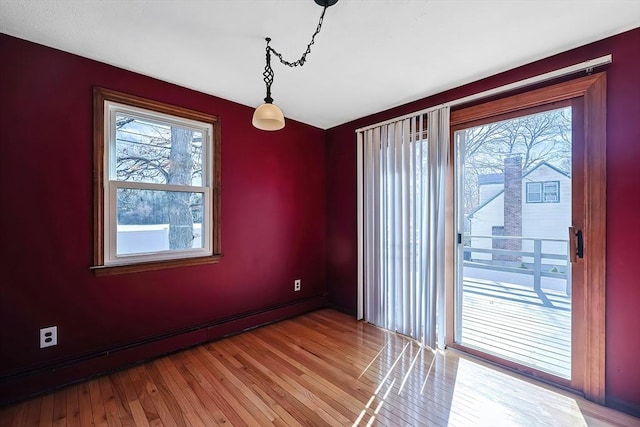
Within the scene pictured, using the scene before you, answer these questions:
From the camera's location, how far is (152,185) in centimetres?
246

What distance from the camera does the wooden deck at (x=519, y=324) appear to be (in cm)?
225

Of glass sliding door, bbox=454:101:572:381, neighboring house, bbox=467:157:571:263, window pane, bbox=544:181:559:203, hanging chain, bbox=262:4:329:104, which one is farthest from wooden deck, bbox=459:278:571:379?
hanging chain, bbox=262:4:329:104

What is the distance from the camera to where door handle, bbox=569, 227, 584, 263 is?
2.00 metres

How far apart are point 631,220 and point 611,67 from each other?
1041 millimetres

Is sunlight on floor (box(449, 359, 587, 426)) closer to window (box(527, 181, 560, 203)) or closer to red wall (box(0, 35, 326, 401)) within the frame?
window (box(527, 181, 560, 203))

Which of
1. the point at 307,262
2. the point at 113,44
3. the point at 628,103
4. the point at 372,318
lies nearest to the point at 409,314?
the point at 372,318

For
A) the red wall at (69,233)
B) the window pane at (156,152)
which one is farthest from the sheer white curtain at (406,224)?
the window pane at (156,152)

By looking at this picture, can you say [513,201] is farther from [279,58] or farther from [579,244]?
[279,58]

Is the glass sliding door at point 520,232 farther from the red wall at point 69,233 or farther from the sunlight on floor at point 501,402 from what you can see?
the red wall at point 69,233

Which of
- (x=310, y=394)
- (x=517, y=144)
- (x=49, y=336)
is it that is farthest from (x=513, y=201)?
(x=49, y=336)

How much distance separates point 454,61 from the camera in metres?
2.18

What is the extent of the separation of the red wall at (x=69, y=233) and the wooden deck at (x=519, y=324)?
252 centimetres

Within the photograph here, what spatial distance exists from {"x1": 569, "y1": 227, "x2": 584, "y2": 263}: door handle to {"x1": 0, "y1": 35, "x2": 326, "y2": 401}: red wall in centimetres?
291

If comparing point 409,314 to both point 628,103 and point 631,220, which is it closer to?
point 631,220
